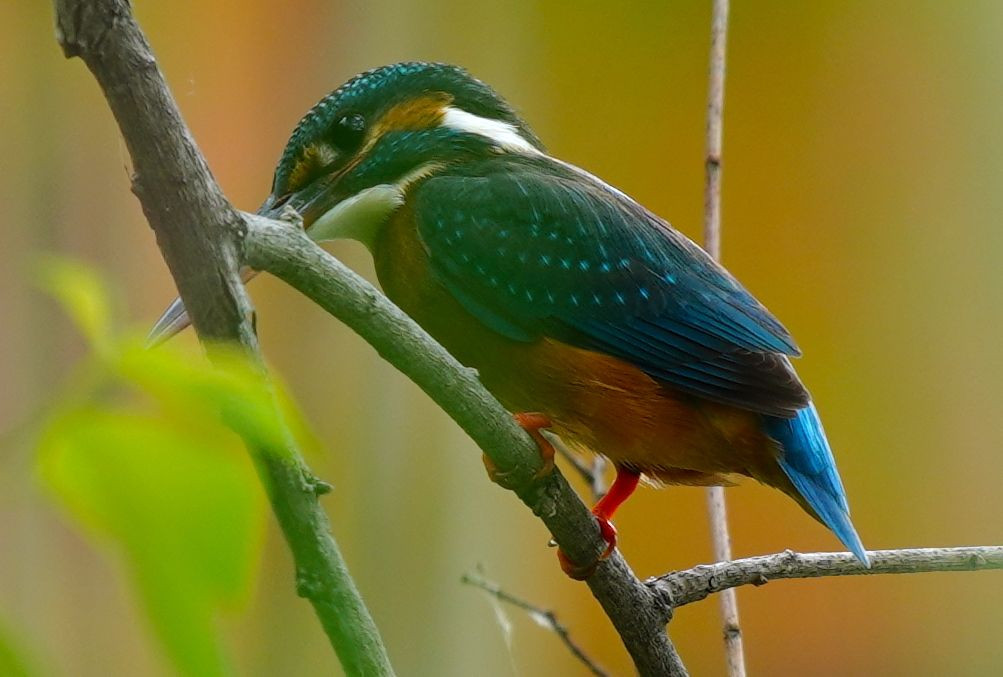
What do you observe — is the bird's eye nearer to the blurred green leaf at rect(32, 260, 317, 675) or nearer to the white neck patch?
the white neck patch

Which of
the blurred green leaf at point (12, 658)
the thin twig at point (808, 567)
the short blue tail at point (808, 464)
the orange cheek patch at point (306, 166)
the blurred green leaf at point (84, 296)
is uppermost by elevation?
the orange cheek patch at point (306, 166)

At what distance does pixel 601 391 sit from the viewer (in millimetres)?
1155

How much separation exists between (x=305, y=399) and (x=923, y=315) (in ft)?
5.29

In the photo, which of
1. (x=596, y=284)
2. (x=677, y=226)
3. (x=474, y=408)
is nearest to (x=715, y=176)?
(x=596, y=284)

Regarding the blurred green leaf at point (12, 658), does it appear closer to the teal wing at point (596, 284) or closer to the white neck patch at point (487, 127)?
the teal wing at point (596, 284)

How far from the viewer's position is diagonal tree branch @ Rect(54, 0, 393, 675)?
1.52 feet

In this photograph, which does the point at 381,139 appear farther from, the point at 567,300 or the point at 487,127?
the point at 567,300

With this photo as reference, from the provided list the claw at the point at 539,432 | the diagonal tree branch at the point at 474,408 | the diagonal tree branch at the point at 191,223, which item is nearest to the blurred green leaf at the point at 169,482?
the diagonal tree branch at the point at 191,223

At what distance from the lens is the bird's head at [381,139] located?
1243mm

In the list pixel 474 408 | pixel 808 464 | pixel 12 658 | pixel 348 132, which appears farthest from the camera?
pixel 348 132

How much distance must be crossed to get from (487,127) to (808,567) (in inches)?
26.0

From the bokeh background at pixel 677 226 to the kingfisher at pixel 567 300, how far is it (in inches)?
45.4

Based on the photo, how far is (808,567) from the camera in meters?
1.03

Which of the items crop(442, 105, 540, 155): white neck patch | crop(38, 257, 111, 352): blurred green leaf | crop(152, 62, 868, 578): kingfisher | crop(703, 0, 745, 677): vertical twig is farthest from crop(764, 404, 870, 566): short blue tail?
crop(38, 257, 111, 352): blurred green leaf
